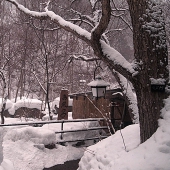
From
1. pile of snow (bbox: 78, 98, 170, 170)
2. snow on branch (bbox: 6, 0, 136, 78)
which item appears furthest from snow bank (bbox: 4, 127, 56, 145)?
snow on branch (bbox: 6, 0, 136, 78)

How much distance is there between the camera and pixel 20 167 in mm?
6395

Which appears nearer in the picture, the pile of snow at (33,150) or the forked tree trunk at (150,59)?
the forked tree trunk at (150,59)

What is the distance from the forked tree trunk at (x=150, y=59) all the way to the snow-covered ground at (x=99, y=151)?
0.63ft

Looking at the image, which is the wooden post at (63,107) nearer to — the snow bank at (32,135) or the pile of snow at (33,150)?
the pile of snow at (33,150)

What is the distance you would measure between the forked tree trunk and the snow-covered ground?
0.63 ft

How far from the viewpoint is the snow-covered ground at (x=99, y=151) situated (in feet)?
11.1

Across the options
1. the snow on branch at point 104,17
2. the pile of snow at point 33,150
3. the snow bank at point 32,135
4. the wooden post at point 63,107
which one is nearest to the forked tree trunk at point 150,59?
the snow on branch at point 104,17

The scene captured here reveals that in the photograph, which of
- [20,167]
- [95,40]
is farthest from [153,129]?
[20,167]

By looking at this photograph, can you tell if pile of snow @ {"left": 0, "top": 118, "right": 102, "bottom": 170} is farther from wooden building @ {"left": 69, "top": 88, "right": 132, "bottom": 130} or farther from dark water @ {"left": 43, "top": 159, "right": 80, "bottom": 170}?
wooden building @ {"left": 69, "top": 88, "right": 132, "bottom": 130}

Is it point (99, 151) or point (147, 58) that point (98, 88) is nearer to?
point (99, 151)

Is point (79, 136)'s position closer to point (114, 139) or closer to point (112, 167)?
point (114, 139)

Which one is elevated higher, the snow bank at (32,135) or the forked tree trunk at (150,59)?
the forked tree trunk at (150,59)

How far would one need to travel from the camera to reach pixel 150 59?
3576 millimetres

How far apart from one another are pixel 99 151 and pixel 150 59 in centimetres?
249
